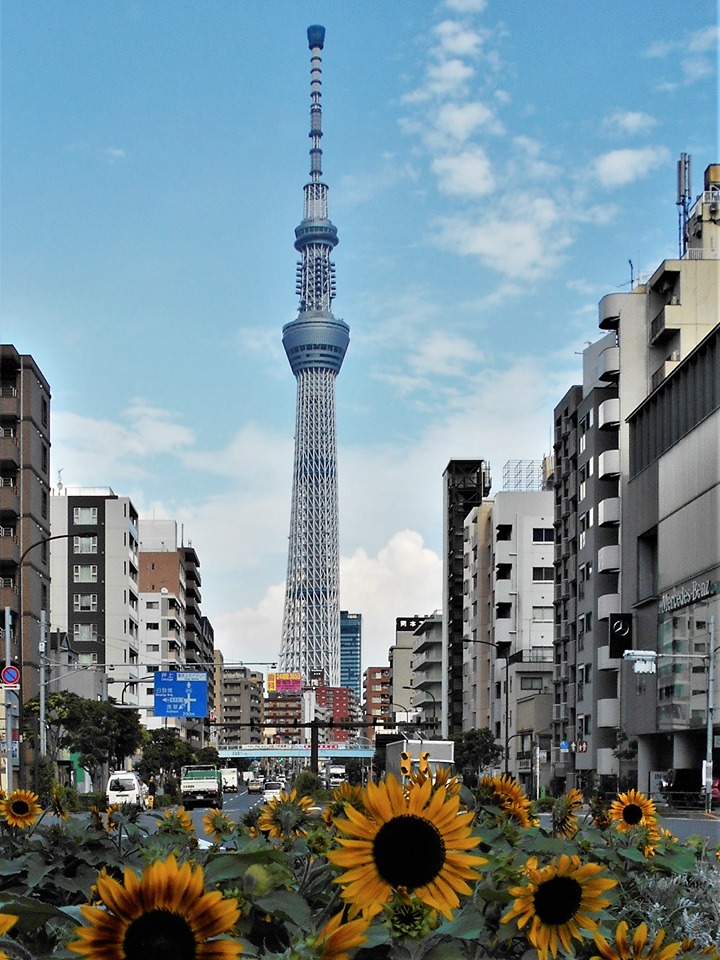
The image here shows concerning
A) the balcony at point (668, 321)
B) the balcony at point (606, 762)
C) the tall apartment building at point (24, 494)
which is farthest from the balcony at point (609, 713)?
the tall apartment building at point (24, 494)

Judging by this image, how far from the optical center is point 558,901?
3.19m

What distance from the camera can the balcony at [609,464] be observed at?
88.6 meters

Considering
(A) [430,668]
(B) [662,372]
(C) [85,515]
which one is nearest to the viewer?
(B) [662,372]

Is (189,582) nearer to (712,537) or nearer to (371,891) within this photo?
(712,537)

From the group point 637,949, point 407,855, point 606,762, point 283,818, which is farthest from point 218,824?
point 606,762

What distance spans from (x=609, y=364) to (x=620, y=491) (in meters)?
7.61

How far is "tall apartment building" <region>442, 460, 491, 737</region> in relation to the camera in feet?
509

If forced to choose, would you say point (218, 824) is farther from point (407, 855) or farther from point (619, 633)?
point (619, 633)

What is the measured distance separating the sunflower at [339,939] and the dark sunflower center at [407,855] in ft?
0.54

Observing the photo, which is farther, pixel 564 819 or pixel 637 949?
pixel 564 819

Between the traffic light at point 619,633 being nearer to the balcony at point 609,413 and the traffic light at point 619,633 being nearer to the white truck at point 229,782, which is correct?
the balcony at point 609,413

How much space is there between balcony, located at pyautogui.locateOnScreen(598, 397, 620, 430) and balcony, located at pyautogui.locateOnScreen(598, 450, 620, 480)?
1698mm

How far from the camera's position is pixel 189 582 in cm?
18575

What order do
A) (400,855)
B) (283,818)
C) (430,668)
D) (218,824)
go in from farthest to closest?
(430,668), (218,824), (283,818), (400,855)
